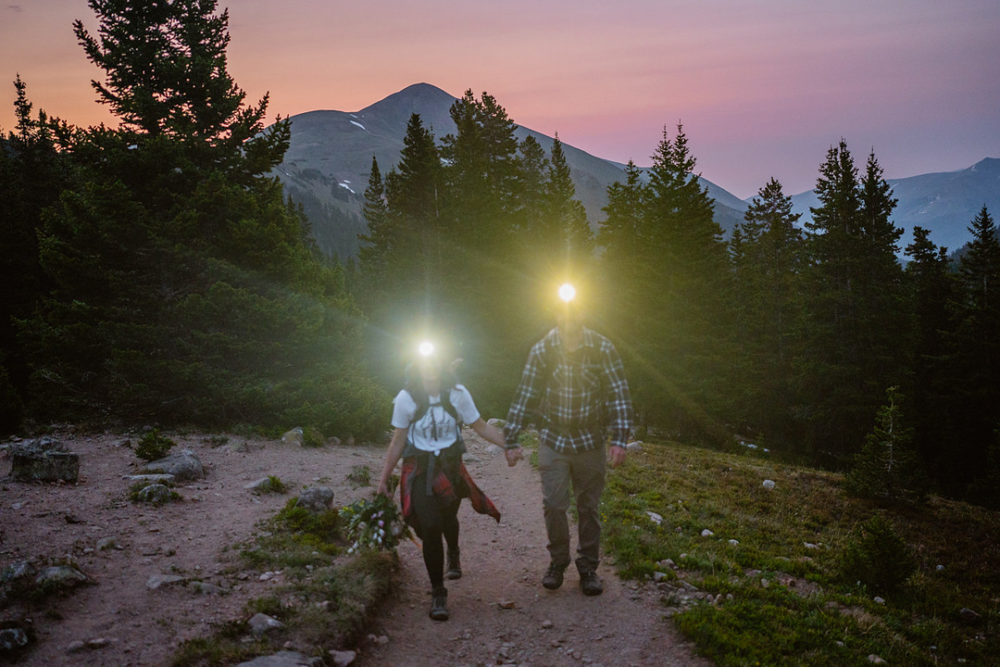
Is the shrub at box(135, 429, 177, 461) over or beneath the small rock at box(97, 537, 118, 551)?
over

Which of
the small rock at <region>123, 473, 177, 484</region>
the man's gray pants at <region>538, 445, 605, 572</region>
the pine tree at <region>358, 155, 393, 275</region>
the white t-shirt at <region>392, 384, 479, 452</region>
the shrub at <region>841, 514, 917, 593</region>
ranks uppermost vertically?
the pine tree at <region>358, 155, 393, 275</region>

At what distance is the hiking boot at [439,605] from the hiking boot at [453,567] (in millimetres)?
579

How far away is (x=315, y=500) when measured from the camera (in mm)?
7918

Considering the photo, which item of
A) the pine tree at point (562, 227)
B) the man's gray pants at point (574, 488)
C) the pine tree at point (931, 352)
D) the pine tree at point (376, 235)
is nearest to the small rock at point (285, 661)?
the man's gray pants at point (574, 488)

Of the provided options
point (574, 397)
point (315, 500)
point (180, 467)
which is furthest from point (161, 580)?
point (574, 397)

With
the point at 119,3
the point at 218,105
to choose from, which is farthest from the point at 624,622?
the point at 119,3

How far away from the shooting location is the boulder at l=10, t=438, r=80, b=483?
828cm

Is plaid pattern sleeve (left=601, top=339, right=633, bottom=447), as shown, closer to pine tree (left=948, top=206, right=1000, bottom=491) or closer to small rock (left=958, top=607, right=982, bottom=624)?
small rock (left=958, top=607, right=982, bottom=624)

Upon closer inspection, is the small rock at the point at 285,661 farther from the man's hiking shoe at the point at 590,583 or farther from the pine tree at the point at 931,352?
the pine tree at the point at 931,352

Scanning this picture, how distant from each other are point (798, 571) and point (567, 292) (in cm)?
589

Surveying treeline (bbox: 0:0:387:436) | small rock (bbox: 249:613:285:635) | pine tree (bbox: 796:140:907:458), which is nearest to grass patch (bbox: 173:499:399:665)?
small rock (bbox: 249:613:285:635)

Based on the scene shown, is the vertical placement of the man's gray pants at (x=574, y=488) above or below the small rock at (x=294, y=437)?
above

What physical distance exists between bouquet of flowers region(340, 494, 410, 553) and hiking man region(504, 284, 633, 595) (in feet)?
5.61

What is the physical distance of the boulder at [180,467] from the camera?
9.32 metres
